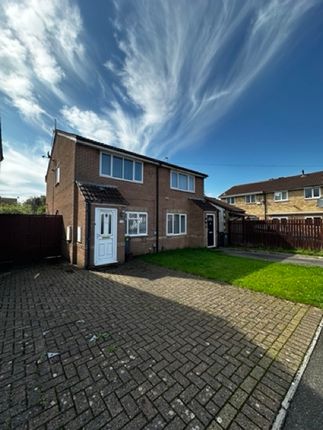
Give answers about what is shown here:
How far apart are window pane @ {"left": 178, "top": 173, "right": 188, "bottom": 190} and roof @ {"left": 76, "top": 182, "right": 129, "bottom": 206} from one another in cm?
608

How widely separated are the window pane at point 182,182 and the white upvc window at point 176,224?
7.42ft

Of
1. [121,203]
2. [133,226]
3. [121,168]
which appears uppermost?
[121,168]

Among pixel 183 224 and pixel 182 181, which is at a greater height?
pixel 182 181

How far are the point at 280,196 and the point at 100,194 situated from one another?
24745mm

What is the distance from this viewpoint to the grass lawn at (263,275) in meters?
6.00

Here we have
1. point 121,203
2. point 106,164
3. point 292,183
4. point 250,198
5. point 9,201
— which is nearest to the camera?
point 121,203

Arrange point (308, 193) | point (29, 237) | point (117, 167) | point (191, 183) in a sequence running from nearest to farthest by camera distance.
A: point (29, 237) < point (117, 167) < point (191, 183) < point (308, 193)

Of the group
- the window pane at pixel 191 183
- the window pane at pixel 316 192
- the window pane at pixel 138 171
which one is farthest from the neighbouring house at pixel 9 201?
the window pane at pixel 316 192

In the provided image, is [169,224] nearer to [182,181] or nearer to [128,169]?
[182,181]

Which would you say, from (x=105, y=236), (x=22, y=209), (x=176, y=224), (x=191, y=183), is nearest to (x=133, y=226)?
(x=105, y=236)

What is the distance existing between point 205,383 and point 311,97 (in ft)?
49.5

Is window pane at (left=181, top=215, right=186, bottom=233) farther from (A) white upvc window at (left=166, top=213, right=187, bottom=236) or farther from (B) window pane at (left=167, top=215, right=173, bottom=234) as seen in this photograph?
(B) window pane at (left=167, top=215, right=173, bottom=234)

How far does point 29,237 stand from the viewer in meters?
10.4

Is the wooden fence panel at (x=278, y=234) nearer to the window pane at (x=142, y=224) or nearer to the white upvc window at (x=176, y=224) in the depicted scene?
the white upvc window at (x=176, y=224)
